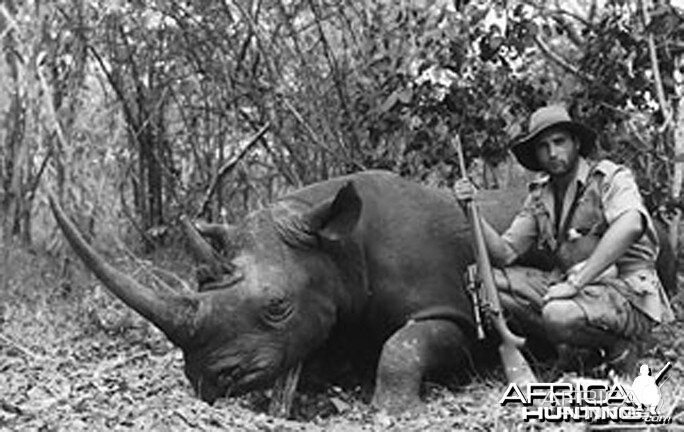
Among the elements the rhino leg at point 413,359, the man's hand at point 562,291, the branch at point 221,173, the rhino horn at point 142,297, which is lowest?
the rhino leg at point 413,359

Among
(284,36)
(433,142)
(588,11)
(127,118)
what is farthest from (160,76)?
(588,11)

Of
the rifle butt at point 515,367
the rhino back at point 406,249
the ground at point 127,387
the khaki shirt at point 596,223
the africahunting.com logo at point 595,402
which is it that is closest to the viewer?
the africahunting.com logo at point 595,402

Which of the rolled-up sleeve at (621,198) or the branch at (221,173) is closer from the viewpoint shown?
the rolled-up sleeve at (621,198)

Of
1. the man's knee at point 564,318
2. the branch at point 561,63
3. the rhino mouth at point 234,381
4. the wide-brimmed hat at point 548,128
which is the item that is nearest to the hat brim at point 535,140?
the wide-brimmed hat at point 548,128

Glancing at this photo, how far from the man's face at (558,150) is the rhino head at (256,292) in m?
0.99

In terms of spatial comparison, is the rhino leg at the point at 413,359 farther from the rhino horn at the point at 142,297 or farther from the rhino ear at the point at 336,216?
the rhino horn at the point at 142,297

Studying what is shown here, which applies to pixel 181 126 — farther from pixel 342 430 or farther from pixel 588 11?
pixel 342 430

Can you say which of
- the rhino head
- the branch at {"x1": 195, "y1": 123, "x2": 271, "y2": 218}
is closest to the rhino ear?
the rhino head

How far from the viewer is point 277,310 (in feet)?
21.2

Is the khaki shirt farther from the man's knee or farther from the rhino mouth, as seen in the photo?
the rhino mouth

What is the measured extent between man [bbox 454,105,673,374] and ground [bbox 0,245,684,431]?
0.34 meters

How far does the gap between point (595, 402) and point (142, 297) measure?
2.22m

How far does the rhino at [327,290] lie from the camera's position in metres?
6.33

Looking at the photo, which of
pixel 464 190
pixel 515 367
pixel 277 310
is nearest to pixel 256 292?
pixel 277 310
